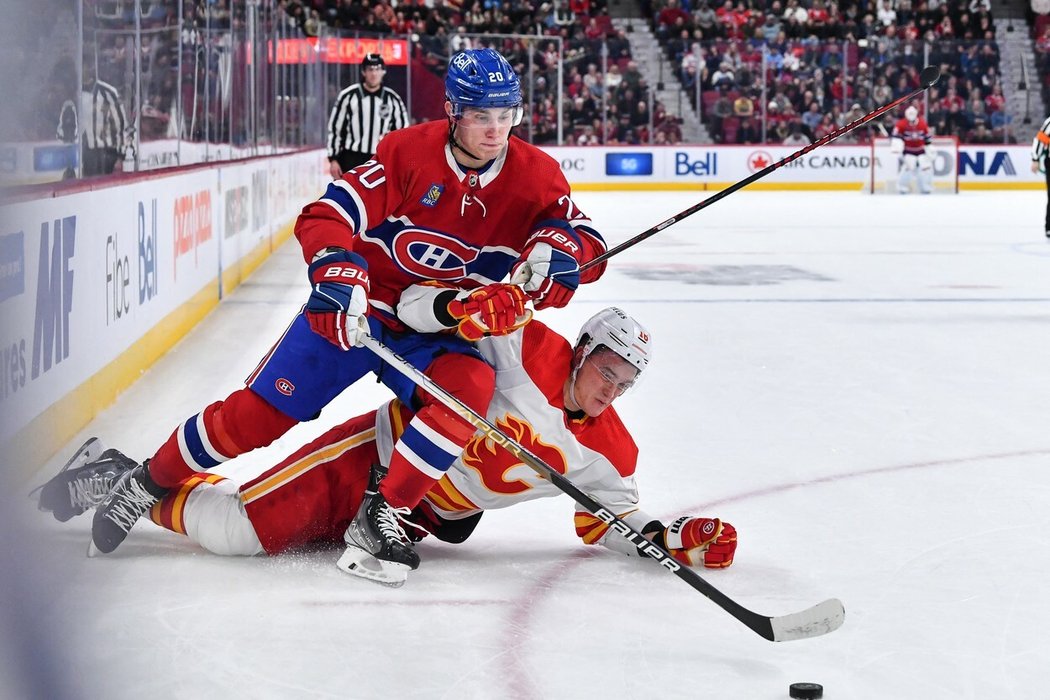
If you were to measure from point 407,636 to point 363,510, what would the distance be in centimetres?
39

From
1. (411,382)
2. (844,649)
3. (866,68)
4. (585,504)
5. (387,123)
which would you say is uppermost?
(866,68)

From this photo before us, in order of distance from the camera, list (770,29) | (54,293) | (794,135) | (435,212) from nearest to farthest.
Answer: (435,212), (54,293), (794,135), (770,29)

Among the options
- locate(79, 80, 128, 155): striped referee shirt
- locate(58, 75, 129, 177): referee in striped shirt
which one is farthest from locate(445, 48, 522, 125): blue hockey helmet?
locate(79, 80, 128, 155): striped referee shirt

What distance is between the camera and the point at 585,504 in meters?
2.27

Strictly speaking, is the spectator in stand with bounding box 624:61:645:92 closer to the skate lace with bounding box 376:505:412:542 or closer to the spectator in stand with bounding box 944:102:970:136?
the spectator in stand with bounding box 944:102:970:136

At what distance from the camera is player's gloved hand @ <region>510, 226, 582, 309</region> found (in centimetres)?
240

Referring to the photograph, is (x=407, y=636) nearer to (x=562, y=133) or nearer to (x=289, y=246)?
(x=289, y=246)

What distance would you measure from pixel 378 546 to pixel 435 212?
61cm

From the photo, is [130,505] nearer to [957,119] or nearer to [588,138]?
[588,138]

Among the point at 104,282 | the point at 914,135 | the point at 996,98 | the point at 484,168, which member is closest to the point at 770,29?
the point at 996,98

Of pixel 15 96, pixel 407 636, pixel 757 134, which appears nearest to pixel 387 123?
pixel 407 636

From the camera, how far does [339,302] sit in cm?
226

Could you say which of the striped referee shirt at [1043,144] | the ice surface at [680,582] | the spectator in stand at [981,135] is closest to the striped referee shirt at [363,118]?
the ice surface at [680,582]

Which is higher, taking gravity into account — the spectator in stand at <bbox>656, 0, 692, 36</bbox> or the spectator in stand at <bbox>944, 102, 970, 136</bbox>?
the spectator in stand at <bbox>656, 0, 692, 36</bbox>
